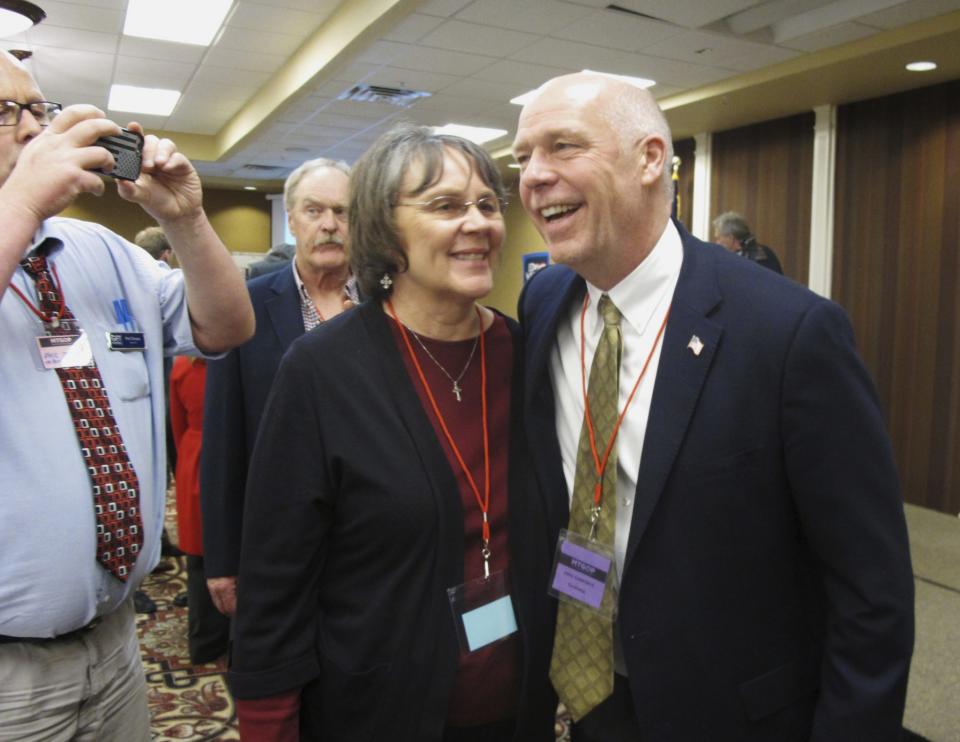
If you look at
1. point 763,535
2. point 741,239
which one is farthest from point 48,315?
point 741,239

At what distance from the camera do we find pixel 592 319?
1.37 m

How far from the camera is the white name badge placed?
1.19m

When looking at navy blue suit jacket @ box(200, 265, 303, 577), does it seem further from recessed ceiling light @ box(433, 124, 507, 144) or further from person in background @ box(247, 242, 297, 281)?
recessed ceiling light @ box(433, 124, 507, 144)

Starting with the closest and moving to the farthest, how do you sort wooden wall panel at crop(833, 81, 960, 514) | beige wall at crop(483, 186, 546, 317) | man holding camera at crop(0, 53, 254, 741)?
man holding camera at crop(0, 53, 254, 741), wooden wall panel at crop(833, 81, 960, 514), beige wall at crop(483, 186, 546, 317)

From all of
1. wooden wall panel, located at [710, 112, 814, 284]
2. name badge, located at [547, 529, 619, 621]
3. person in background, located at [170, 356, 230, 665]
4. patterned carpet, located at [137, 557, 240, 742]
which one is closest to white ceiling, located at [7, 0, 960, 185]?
wooden wall panel, located at [710, 112, 814, 284]

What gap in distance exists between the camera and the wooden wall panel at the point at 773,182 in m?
6.41

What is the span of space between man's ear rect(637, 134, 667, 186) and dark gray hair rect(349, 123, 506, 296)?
27cm

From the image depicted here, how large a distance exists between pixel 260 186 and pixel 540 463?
13030 millimetres

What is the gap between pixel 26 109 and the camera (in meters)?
1.07

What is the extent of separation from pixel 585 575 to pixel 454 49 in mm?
5047

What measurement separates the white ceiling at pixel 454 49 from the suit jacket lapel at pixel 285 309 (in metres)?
2.75

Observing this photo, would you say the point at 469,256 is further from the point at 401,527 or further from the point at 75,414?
the point at 75,414

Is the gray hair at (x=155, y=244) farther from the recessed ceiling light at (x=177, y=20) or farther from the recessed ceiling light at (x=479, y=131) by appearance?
the recessed ceiling light at (x=479, y=131)

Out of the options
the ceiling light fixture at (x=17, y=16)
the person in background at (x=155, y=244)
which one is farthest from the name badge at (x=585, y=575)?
the ceiling light fixture at (x=17, y=16)
